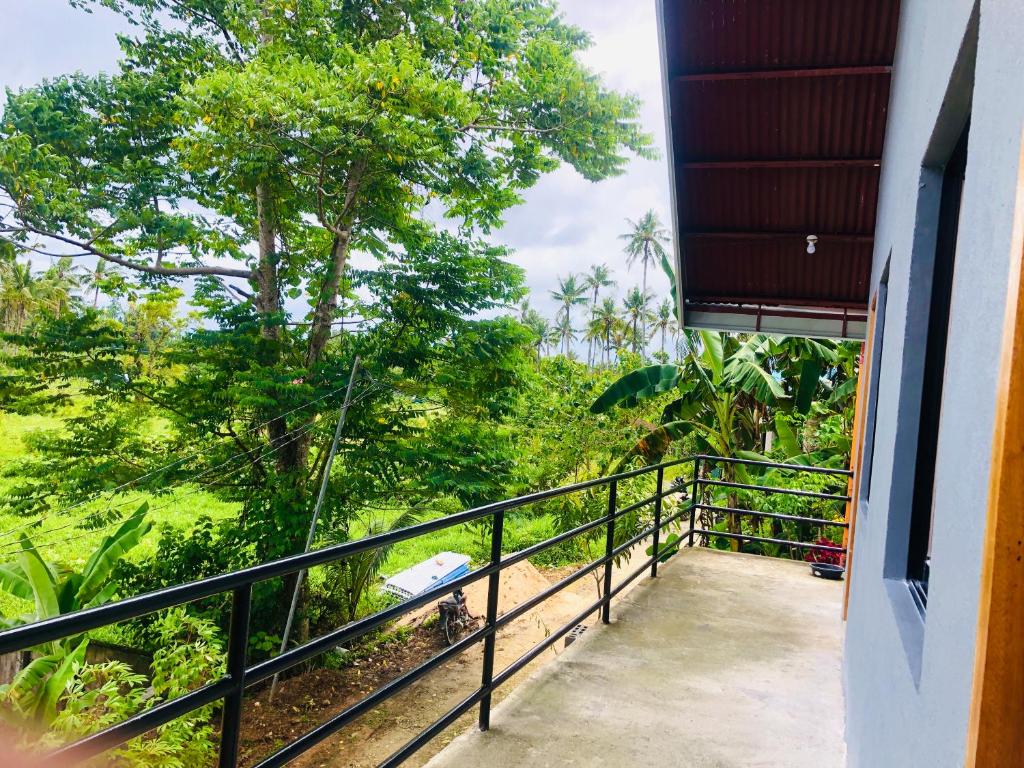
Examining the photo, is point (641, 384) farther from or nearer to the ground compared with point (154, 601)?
farther from the ground

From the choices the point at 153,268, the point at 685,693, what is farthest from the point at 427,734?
the point at 153,268

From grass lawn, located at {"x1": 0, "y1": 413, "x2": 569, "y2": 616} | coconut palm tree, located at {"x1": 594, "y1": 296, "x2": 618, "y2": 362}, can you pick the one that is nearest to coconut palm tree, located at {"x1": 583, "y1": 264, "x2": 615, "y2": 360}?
coconut palm tree, located at {"x1": 594, "y1": 296, "x2": 618, "y2": 362}

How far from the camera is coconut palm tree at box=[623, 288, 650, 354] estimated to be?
5494cm

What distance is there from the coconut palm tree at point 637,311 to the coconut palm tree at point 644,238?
2878mm

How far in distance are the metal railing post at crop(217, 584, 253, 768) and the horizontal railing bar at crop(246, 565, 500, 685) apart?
0.03 meters

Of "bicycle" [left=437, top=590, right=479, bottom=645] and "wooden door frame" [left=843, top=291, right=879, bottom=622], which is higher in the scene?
"wooden door frame" [left=843, top=291, right=879, bottom=622]

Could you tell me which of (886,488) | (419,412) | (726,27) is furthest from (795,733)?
(419,412)

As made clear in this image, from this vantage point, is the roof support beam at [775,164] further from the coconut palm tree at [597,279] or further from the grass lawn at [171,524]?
the coconut palm tree at [597,279]

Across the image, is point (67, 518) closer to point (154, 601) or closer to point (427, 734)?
point (427, 734)

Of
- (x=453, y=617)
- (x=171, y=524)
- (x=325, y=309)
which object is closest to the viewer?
(x=325, y=309)

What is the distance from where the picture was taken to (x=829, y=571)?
616 cm

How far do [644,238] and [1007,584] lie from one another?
201 ft

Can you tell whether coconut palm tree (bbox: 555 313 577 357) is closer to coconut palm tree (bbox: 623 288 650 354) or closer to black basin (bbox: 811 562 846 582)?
coconut palm tree (bbox: 623 288 650 354)

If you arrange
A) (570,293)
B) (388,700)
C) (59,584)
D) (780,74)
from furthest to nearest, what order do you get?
(570,293)
(388,700)
(59,584)
(780,74)
